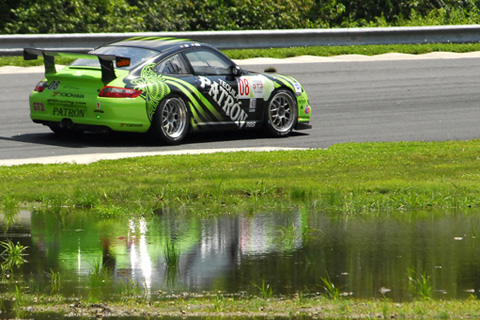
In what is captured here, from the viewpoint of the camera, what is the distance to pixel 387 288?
6.01 meters

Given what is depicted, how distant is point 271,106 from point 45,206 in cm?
663

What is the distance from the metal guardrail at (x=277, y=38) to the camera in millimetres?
18938

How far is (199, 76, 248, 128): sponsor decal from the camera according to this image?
1418cm

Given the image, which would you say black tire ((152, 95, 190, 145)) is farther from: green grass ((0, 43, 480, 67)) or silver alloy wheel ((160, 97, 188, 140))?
green grass ((0, 43, 480, 67))

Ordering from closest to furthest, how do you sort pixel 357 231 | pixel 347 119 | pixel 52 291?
1. pixel 52 291
2. pixel 357 231
3. pixel 347 119

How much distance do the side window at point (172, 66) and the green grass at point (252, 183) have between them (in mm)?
1993

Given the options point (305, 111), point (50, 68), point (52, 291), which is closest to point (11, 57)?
point (50, 68)

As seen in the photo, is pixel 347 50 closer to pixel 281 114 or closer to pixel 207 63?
pixel 281 114

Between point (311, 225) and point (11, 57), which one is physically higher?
point (11, 57)

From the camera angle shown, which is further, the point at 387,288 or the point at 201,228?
the point at 201,228

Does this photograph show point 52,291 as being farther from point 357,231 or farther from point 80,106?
point 80,106

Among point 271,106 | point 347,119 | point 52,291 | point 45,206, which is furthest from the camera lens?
point 347,119

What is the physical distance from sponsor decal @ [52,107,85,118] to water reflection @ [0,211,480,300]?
190 inches

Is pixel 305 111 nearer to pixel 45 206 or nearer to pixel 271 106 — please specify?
pixel 271 106
